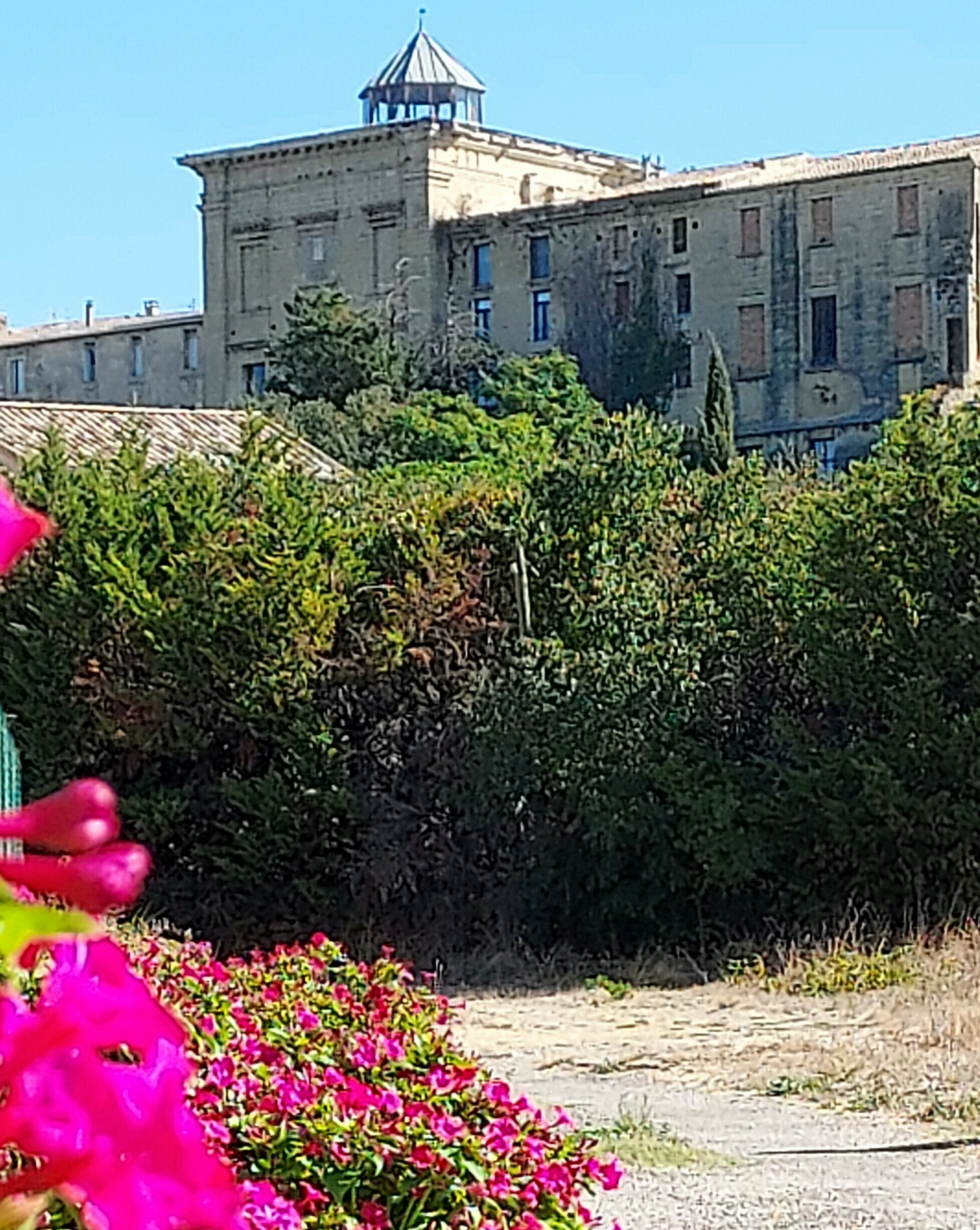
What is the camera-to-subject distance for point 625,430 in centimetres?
1920

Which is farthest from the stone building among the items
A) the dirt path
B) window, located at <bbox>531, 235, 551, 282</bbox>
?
the dirt path

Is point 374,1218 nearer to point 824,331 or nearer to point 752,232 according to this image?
point 824,331

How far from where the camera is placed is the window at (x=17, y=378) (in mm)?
84688

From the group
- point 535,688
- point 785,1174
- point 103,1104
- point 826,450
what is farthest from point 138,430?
point 826,450

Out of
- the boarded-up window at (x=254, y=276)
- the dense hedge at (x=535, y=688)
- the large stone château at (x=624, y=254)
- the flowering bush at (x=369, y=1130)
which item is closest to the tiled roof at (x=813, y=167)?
the large stone château at (x=624, y=254)

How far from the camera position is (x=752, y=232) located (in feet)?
216

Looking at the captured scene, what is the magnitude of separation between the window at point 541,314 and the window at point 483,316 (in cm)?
139

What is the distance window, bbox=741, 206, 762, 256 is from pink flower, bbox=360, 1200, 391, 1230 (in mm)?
62381

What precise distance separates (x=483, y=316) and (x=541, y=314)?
6.28 ft

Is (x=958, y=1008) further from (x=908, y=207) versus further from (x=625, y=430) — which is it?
(x=908, y=207)

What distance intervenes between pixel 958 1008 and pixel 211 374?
64790 mm

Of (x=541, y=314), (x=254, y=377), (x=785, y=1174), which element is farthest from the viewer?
(x=254, y=377)

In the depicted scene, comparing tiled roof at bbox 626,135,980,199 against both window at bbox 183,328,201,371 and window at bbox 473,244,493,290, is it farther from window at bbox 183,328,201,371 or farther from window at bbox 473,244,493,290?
window at bbox 183,328,201,371

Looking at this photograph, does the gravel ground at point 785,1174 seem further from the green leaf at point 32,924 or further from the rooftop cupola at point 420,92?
the rooftop cupola at point 420,92
